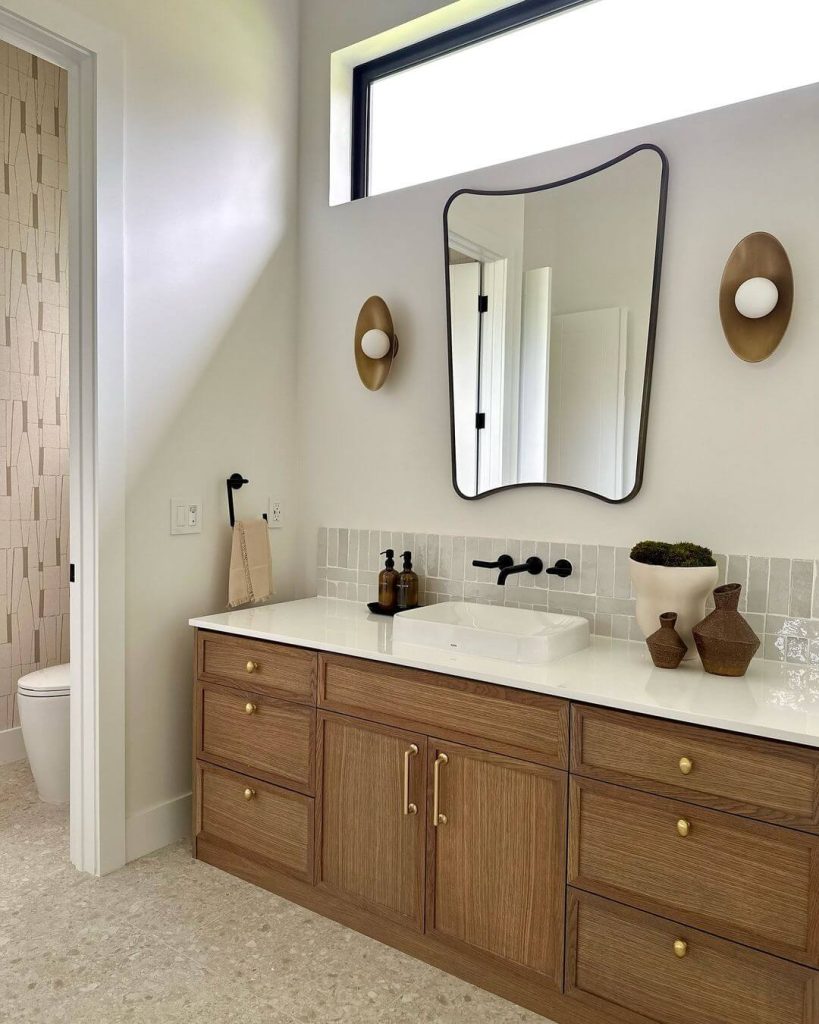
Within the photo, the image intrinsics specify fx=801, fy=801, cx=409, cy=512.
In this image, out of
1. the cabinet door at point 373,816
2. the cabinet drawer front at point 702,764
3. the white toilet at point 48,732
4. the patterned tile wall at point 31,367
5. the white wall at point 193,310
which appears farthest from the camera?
the patterned tile wall at point 31,367

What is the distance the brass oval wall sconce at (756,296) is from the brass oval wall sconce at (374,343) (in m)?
1.08

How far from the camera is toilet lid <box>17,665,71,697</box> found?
2.82m

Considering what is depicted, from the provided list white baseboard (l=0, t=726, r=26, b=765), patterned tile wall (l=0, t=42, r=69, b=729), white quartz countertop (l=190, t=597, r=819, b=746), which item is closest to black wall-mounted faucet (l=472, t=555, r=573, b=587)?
white quartz countertop (l=190, t=597, r=819, b=746)

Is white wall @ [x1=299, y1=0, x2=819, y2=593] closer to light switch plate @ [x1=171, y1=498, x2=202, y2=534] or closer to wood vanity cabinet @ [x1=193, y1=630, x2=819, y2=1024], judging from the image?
light switch plate @ [x1=171, y1=498, x2=202, y2=534]

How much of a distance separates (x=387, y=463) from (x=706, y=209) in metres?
1.25

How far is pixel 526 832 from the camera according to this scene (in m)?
1.78

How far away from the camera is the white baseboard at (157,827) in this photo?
246 centimetres

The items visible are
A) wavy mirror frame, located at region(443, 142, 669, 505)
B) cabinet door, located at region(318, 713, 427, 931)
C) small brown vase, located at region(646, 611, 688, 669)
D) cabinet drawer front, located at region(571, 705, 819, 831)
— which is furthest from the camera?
wavy mirror frame, located at region(443, 142, 669, 505)

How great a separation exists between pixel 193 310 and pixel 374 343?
59 cm

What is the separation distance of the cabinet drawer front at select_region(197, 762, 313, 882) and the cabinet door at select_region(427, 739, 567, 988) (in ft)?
1.45

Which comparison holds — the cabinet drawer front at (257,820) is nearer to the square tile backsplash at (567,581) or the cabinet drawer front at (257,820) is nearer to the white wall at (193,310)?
the white wall at (193,310)

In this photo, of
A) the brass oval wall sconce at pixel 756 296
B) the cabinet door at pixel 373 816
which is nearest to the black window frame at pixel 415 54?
the brass oval wall sconce at pixel 756 296

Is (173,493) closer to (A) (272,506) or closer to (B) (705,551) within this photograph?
(A) (272,506)

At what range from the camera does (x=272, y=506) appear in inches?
114
